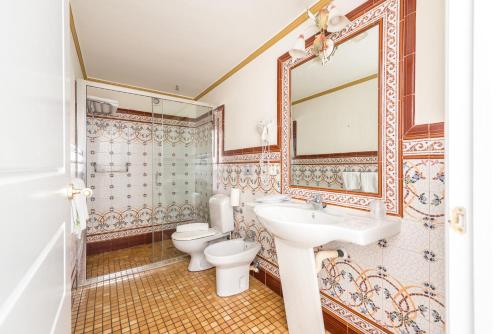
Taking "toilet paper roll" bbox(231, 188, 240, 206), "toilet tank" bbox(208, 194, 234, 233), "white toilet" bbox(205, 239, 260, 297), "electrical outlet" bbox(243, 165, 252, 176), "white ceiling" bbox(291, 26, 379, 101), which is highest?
"white ceiling" bbox(291, 26, 379, 101)

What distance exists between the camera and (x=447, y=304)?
20.4 inches

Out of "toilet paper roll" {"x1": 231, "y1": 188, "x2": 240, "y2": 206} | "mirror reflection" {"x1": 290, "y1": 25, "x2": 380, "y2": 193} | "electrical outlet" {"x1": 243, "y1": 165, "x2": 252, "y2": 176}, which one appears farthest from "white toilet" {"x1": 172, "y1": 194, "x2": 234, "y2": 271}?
"mirror reflection" {"x1": 290, "y1": 25, "x2": 380, "y2": 193}

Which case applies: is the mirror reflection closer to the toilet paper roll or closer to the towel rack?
the toilet paper roll

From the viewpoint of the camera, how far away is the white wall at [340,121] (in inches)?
50.3

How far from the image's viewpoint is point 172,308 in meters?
1.72

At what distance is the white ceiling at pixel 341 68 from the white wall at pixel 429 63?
21cm

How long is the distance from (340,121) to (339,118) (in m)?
0.02

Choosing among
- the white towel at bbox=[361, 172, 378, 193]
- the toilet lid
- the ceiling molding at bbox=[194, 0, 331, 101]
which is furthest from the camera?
the toilet lid

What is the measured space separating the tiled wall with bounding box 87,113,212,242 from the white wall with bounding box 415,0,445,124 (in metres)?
2.32

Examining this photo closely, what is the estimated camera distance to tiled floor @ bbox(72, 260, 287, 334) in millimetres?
1529

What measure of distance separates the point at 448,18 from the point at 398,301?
1.26m

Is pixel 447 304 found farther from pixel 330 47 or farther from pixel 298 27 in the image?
pixel 298 27

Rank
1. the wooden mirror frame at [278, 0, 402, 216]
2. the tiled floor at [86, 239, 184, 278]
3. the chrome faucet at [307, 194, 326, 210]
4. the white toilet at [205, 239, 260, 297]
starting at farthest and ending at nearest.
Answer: the tiled floor at [86, 239, 184, 278], the white toilet at [205, 239, 260, 297], the chrome faucet at [307, 194, 326, 210], the wooden mirror frame at [278, 0, 402, 216]

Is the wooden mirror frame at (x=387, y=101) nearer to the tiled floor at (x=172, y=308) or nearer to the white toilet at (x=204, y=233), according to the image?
the tiled floor at (x=172, y=308)
